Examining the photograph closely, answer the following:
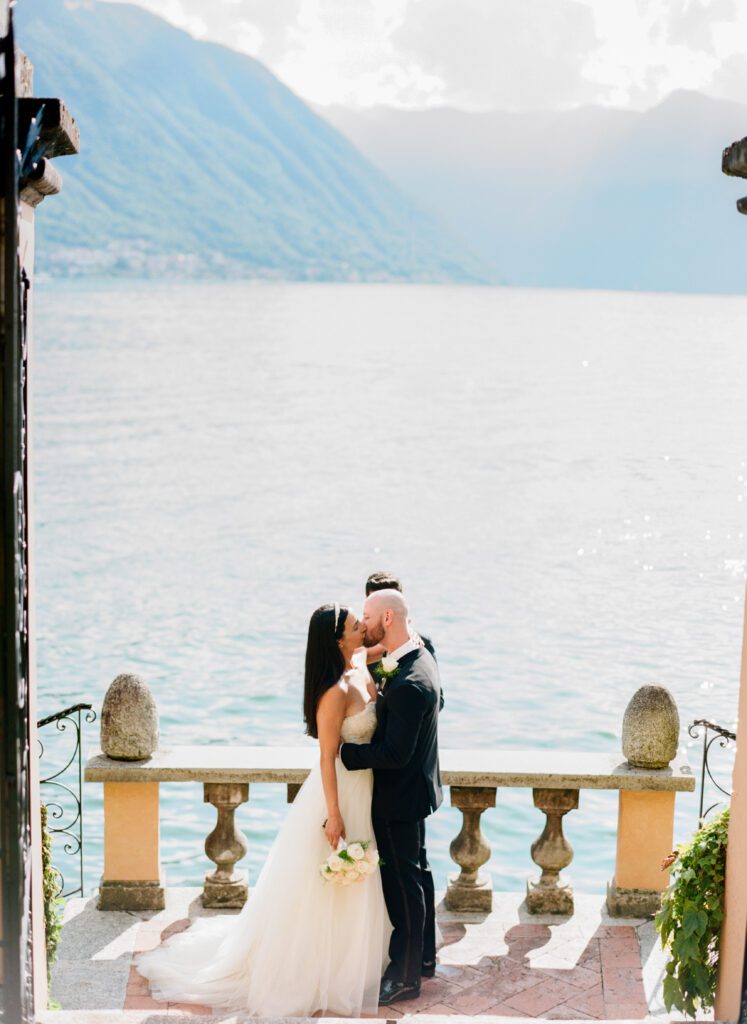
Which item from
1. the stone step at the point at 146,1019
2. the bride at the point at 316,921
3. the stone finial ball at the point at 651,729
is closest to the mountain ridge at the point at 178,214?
the stone finial ball at the point at 651,729

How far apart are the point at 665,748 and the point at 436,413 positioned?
60.3 meters

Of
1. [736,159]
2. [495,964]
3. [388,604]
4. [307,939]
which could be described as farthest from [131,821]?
[736,159]

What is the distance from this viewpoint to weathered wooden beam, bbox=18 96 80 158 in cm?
407

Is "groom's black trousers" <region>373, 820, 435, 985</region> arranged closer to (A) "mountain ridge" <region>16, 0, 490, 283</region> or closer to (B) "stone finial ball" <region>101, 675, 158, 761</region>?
(B) "stone finial ball" <region>101, 675, 158, 761</region>

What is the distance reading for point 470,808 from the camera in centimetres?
689

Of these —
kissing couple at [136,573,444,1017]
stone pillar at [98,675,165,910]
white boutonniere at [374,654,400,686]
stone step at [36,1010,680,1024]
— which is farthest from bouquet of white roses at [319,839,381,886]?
stone pillar at [98,675,165,910]

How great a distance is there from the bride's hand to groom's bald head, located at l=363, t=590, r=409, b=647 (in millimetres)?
811

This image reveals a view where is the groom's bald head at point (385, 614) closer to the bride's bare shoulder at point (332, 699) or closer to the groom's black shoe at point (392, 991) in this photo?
the bride's bare shoulder at point (332, 699)

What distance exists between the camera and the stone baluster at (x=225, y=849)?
22.5 ft

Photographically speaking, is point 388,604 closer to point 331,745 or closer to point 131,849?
point 331,745

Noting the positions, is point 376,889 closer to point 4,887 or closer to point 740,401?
point 4,887

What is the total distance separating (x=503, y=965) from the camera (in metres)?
6.26

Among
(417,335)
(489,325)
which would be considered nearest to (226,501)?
(417,335)

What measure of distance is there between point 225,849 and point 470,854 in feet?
4.09
